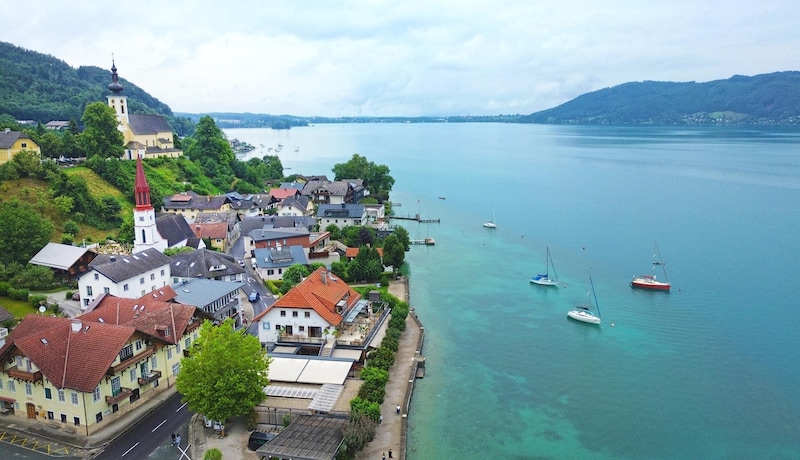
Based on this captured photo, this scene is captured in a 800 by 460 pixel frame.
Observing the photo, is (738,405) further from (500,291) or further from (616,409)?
(500,291)

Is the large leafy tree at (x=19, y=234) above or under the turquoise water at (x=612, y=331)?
above

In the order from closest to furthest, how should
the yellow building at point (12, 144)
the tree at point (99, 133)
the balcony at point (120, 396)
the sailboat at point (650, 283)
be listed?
the balcony at point (120, 396) → the sailboat at point (650, 283) → the yellow building at point (12, 144) → the tree at point (99, 133)

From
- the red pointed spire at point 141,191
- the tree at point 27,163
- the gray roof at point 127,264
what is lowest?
the gray roof at point 127,264

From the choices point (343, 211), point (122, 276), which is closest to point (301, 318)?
point (122, 276)

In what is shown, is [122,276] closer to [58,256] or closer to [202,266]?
[202,266]

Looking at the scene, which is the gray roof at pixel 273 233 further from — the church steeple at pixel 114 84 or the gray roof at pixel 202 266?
the church steeple at pixel 114 84

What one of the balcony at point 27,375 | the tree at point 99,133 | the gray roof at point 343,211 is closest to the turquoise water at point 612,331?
the gray roof at point 343,211
